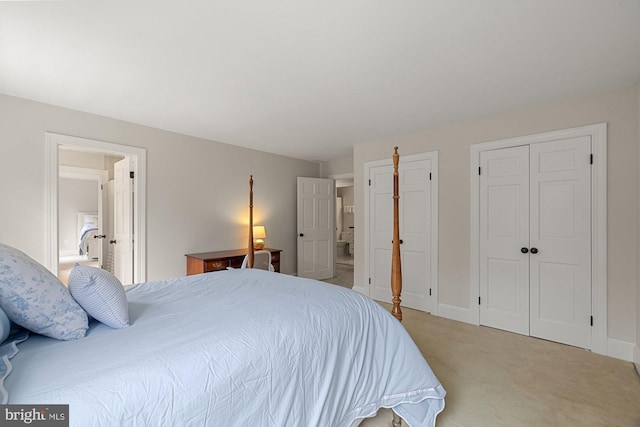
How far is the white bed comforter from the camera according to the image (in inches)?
34.8

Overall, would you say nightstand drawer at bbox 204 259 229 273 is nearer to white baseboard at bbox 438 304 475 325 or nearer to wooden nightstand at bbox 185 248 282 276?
wooden nightstand at bbox 185 248 282 276

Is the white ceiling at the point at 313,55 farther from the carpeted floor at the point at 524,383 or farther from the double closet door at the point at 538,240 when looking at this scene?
the carpeted floor at the point at 524,383

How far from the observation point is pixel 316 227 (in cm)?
554

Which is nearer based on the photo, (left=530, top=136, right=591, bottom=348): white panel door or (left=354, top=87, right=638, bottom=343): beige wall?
(left=354, top=87, right=638, bottom=343): beige wall

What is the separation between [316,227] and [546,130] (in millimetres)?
3651

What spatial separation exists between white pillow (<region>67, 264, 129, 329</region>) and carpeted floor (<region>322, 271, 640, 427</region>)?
1506mm

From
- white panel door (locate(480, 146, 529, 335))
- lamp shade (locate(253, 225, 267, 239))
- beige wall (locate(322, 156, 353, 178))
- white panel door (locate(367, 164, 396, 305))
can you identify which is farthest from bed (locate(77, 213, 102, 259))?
white panel door (locate(480, 146, 529, 335))

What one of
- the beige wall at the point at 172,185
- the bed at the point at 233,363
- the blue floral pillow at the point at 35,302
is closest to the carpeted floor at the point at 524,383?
the bed at the point at 233,363

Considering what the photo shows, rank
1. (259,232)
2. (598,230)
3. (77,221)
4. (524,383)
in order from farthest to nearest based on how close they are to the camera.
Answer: (77,221)
(259,232)
(598,230)
(524,383)

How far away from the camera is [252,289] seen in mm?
1886

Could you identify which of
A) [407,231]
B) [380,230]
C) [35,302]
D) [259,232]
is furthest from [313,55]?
[259,232]

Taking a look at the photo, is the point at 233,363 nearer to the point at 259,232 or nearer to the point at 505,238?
the point at 505,238

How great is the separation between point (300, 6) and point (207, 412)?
1869mm

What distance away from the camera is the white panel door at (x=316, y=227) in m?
5.36
